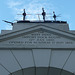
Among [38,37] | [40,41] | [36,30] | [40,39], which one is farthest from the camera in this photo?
[36,30]

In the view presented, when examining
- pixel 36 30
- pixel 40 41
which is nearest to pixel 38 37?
pixel 40 41

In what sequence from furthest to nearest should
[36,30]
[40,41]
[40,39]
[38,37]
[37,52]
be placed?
[36,30]
[38,37]
[40,39]
[40,41]
[37,52]

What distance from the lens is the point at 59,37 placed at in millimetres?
10133

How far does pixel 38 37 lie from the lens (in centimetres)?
1019

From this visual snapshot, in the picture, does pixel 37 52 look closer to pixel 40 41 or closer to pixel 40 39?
pixel 40 41

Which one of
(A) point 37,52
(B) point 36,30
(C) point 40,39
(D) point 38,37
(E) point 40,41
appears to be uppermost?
(B) point 36,30

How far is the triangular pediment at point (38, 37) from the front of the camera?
985cm

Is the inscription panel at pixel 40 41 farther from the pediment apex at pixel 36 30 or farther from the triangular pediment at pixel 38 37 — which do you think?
the pediment apex at pixel 36 30

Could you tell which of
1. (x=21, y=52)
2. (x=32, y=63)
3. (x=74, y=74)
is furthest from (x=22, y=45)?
(x=74, y=74)

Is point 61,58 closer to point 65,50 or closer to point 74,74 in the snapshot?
point 65,50

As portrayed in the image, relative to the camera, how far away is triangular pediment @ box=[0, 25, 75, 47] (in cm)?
985

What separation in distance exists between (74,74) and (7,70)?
3.80 m

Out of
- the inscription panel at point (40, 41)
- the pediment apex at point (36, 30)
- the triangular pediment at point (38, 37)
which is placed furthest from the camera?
the pediment apex at point (36, 30)

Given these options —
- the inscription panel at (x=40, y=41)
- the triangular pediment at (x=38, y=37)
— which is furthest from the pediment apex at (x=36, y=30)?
the inscription panel at (x=40, y=41)
